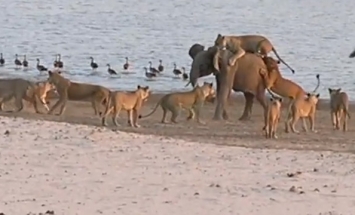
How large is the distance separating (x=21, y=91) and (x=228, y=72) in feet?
11.9

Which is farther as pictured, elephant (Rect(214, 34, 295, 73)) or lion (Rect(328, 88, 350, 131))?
elephant (Rect(214, 34, 295, 73))

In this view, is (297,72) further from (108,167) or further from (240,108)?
(108,167)

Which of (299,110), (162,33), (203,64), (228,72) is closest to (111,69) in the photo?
(203,64)

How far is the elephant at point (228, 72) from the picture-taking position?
67.5 ft

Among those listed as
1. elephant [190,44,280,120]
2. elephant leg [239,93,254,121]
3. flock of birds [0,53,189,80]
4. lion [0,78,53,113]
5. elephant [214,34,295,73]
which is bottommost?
flock of birds [0,53,189,80]

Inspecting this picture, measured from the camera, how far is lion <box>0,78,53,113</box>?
19.6 m

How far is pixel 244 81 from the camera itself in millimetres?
20859

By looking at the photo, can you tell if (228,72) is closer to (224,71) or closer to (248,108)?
(224,71)

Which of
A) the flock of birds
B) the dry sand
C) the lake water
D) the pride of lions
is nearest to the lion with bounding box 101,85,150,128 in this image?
the pride of lions

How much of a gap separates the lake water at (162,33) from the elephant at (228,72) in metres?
5.53

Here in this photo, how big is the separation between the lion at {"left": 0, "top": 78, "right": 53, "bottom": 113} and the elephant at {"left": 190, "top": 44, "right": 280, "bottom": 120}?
8.92 ft

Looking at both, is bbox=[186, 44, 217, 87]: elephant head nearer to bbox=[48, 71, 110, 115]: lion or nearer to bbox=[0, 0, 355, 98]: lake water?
bbox=[48, 71, 110, 115]: lion

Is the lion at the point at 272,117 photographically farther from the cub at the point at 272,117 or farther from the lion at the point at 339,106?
the lion at the point at 339,106

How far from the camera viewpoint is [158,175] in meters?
12.0
